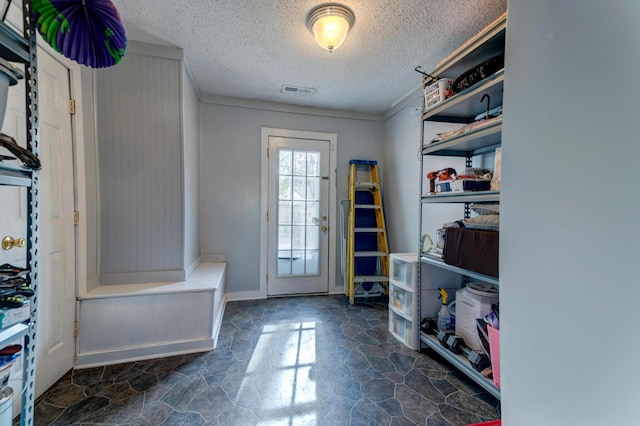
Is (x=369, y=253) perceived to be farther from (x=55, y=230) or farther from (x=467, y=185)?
(x=55, y=230)

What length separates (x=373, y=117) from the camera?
3.53 meters

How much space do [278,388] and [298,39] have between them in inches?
99.1

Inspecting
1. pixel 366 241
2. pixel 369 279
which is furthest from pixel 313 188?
pixel 369 279

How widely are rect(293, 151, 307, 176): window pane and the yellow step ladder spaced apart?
2.03ft

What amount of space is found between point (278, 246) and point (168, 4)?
2467 millimetres

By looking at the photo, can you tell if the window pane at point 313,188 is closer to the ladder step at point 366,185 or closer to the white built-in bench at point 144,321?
the ladder step at point 366,185

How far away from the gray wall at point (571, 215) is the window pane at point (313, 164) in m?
2.89

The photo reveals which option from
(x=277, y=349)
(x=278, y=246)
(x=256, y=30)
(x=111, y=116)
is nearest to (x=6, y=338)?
(x=277, y=349)

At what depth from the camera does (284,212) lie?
3285 millimetres

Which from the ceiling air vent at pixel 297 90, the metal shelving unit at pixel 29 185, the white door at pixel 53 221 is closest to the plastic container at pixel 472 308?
the metal shelving unit at pixel 29 185

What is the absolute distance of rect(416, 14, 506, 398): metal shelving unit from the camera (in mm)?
1418

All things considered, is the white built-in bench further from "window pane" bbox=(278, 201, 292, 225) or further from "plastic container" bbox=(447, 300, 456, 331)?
"plastic container" bbox=(447, 300, 456, 331)

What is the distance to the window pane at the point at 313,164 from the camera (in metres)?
3.34

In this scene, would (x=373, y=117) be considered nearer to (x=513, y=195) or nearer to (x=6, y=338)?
(x=513, y=195)
